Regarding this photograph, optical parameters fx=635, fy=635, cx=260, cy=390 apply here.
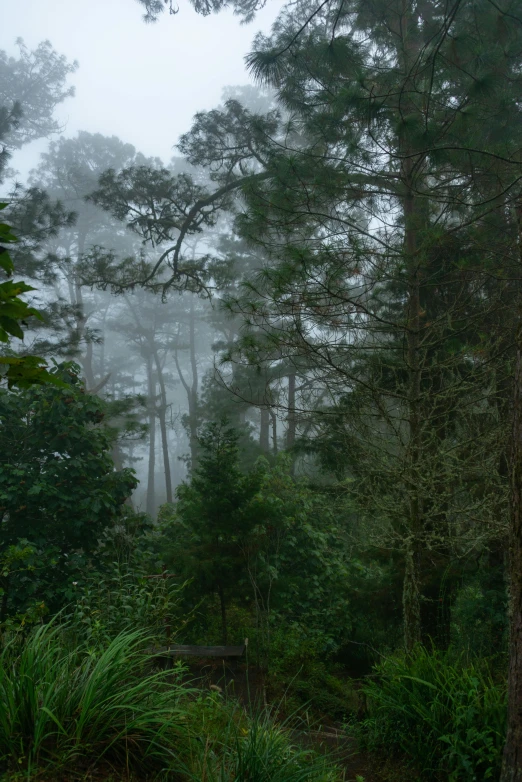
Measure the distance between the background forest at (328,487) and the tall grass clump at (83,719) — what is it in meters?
0.02

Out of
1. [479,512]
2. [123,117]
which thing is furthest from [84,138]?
[123,117]

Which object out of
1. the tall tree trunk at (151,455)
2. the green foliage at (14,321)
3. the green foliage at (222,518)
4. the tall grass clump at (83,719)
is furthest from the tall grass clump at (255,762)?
the tall tree trunk at (151,455)

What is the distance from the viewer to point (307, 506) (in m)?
9.30

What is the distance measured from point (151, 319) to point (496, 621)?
27365 mm

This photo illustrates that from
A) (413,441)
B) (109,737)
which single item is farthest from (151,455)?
(109,737)

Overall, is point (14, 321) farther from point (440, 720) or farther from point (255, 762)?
point (440, 720)

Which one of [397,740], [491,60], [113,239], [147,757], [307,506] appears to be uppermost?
[113,239]

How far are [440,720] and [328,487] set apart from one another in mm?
4066

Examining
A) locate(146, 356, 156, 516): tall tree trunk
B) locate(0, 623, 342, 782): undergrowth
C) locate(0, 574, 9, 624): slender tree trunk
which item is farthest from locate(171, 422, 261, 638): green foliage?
locate(146, 356, 156, 516): tall tree trunk

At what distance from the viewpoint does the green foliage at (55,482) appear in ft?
21.5

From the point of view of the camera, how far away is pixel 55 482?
692cm

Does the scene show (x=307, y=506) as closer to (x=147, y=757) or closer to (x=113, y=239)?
(x=147, y=757)

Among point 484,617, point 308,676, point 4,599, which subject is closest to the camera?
point 4,599

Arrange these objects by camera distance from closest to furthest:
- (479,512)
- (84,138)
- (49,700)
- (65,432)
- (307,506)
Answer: (49,700), (479,512), (65,432), (307,506), (84,138)
